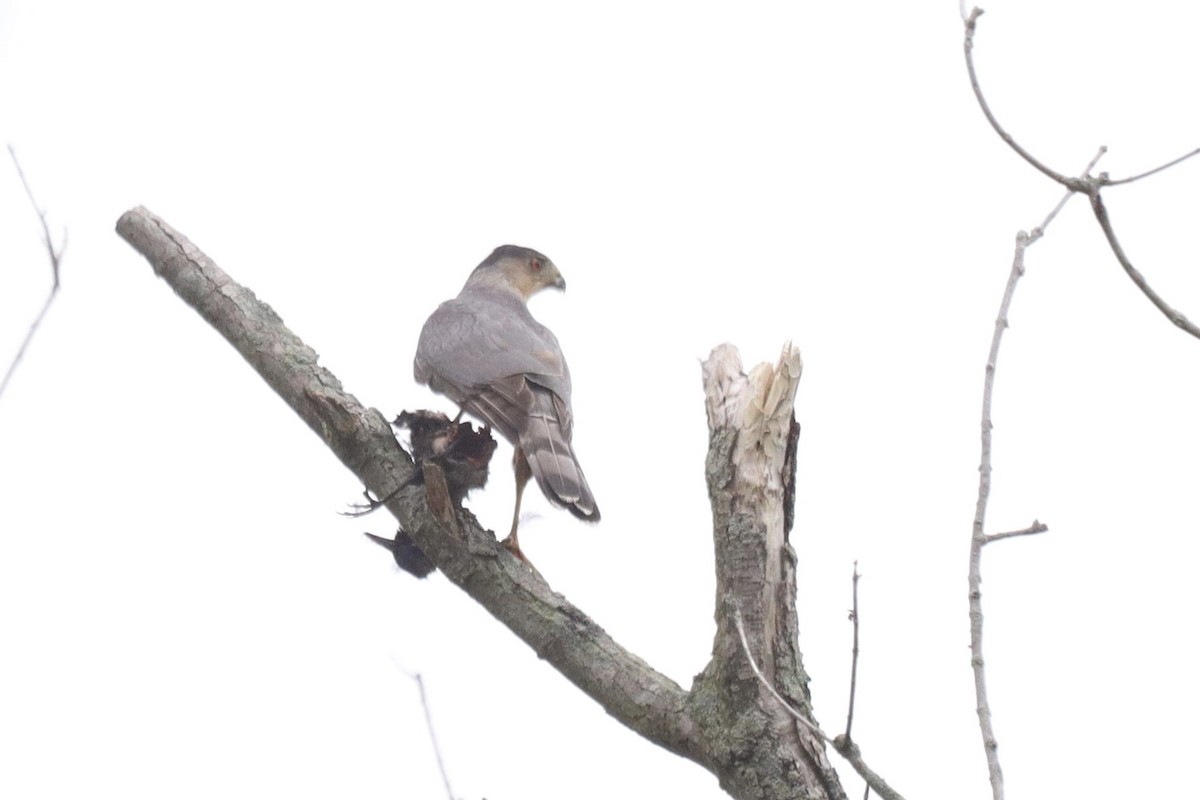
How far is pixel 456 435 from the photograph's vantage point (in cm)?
417

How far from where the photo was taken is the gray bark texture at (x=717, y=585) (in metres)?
3.20

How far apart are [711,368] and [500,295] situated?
2.95m

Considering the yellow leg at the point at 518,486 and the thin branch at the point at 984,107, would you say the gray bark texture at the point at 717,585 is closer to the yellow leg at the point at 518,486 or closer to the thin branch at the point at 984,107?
the yellow leg at the point at 518,486

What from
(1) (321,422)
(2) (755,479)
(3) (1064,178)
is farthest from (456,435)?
(3) (1064,178)

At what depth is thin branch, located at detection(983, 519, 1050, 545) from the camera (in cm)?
232

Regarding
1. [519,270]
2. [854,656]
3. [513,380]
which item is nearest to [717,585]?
[854,656]

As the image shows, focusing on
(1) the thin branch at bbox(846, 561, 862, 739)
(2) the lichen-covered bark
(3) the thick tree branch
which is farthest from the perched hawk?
(1) the thin branch at bbox(846, 561, 862, 739)

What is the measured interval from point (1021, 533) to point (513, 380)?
2798mm

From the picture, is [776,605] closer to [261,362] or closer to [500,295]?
[261,362]

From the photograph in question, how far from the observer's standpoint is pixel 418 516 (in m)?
4.14

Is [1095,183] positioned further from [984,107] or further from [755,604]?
[755,604]

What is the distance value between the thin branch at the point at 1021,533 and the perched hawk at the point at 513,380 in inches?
75.4

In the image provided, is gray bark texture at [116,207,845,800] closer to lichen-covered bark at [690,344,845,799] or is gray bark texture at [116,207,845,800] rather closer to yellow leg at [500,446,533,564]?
lichen-covered bark at [690,344,845,799]

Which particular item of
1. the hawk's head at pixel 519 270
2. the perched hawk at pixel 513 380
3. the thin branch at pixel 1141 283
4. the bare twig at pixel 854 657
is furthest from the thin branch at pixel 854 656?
the hawk's head at pixel 519 270
